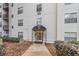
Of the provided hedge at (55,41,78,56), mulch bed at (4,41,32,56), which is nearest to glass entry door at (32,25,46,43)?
mulch bed at (4,41,32,56)

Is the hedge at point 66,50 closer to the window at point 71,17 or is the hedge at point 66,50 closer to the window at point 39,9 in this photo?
the window at point 71,17

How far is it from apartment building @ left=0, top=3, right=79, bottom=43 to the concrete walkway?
97 mm

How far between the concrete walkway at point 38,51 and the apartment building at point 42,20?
0.10 metres

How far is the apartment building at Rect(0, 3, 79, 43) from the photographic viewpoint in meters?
2.27

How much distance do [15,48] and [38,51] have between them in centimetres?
32

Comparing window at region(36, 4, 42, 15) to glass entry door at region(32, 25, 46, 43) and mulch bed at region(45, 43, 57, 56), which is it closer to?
glass entry door at region(32, 25, 46, 43)

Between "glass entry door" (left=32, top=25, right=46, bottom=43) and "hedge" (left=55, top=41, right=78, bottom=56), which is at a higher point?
"glass entry door" (left=32, top=25, right=46, bottom=43)

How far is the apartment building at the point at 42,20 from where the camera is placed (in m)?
2.27

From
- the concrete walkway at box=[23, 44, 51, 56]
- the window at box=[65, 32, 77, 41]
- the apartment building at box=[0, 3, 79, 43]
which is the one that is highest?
the apartment building at box=[0, 3, 79, 43]

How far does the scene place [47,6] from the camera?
7.54 ft

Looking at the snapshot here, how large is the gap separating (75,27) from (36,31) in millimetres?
532

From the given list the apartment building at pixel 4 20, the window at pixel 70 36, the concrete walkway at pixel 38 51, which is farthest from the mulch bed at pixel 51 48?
the apartment building at pixel 4 20

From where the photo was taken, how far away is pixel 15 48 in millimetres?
2305

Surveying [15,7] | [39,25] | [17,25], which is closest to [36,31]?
[39,25]
